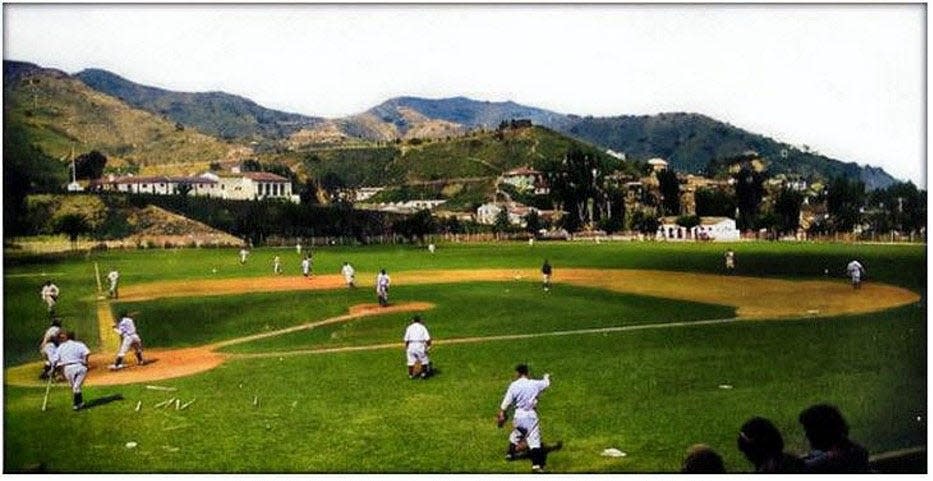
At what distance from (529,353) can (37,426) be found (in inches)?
190

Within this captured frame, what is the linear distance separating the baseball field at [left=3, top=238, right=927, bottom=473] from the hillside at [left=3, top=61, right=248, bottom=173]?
1111mm

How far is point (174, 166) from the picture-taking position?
10.9m

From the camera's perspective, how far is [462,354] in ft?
32.5

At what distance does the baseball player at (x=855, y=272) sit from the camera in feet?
33.6

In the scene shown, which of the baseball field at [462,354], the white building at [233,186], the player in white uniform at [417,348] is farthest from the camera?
the white building at [233,186]

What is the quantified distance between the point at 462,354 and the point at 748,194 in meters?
3.92

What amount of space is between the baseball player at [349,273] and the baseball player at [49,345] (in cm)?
301

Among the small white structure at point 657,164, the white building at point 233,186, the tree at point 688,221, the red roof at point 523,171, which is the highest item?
the small white structure at point 657,164

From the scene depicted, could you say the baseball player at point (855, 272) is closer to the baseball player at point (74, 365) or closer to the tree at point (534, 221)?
the tree at point (534, 221)

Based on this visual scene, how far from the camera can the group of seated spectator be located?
4.84m

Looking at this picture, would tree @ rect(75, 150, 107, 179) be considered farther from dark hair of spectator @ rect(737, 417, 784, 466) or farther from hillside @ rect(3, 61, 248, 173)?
dark hair of spectator @ rect(737, 417, 784, 466)

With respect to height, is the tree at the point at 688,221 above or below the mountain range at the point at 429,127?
below

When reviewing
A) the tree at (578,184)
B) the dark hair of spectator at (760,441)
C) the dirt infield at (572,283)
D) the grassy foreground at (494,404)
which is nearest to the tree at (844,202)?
the dirt infield at (572,283)

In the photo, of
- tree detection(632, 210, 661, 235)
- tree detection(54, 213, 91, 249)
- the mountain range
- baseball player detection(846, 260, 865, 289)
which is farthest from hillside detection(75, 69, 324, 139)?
baseball player detection(846, 260, 865, 289)
